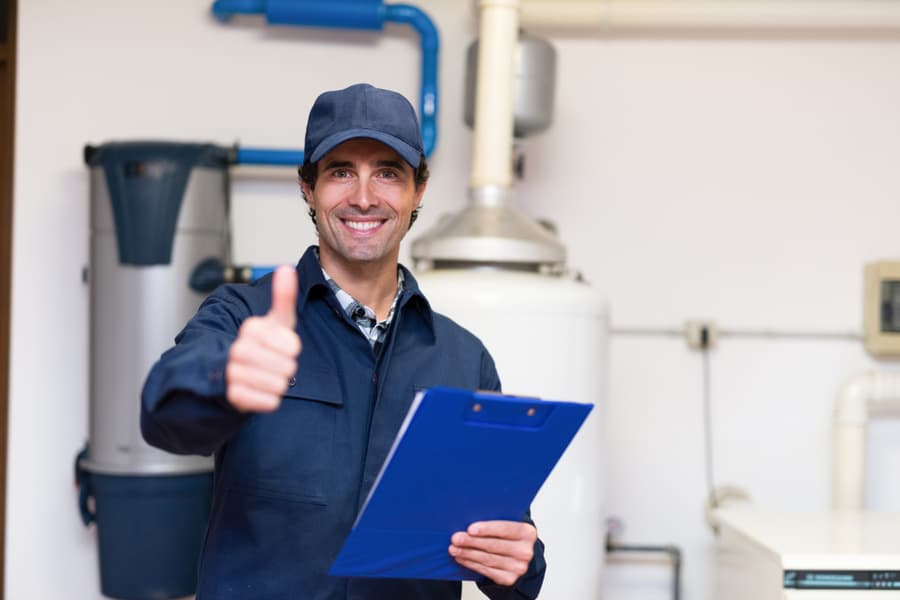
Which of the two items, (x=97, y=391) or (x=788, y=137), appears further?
(x=788, y=137)

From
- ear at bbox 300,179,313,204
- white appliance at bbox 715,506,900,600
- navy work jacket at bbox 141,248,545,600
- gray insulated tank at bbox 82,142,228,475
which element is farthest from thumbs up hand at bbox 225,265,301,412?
gray insulated tank at bbox 82,142,228,475

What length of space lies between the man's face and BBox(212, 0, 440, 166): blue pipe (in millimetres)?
1187

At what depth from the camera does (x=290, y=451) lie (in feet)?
3.70

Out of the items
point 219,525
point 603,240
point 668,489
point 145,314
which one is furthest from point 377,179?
point 668,489

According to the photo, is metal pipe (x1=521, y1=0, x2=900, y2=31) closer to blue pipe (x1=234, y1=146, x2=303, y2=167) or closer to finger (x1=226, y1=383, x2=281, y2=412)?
blue pipe (x1=234, y1=146, x2=303, y2=167)

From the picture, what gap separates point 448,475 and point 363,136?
0.41 meters

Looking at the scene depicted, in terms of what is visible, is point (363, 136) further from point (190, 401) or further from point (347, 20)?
point (347, 20)

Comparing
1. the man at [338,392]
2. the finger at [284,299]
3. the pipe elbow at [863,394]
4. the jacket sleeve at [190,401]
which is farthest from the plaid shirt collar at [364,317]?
the pipe elbow at [863,394]

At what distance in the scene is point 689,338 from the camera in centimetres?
252

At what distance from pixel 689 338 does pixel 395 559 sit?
1640 millimetres

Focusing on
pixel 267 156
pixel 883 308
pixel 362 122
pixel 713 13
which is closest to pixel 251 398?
pixel 362 122

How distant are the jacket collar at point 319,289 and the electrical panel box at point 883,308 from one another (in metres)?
1.64

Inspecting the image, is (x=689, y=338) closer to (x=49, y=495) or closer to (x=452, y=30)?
(x=452, y=30)

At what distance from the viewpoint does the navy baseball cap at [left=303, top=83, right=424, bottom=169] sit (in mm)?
1158
